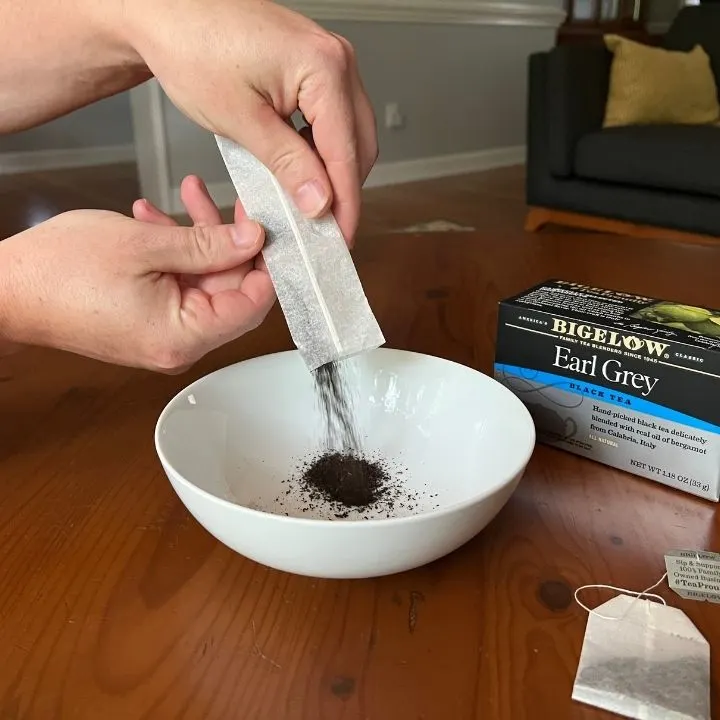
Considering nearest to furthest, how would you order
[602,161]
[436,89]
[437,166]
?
1. [602,161]
2. [436,89]
3. [437,166]

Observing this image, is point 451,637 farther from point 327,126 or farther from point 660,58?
point 660,58

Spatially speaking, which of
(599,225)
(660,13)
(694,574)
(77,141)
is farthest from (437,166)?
(694,574)

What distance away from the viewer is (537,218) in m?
2.89

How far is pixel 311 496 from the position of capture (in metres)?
0.60

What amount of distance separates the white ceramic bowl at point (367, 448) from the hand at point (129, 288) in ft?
0.17

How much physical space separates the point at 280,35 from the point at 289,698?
466mm

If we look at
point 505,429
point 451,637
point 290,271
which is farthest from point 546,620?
point 290,271

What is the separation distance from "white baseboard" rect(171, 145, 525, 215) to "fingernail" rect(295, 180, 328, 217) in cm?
247

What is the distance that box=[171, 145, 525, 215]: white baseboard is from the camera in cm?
348

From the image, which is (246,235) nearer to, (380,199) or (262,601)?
(262,601)

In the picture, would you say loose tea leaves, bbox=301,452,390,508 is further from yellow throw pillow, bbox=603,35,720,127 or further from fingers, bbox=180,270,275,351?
yellow throw pillow, bbox=603,35,720,127

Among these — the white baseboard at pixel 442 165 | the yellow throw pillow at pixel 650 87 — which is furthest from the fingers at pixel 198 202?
the white baseboard at pixel 442 165

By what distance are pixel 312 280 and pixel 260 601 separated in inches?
9.5

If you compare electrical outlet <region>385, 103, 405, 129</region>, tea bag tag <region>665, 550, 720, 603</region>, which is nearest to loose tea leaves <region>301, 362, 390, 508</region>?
tea bag tag <region>665, 550, 720, 603</region>
